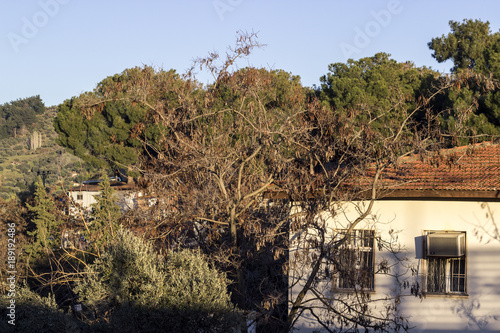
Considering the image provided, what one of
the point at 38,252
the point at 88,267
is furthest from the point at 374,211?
the point at 38,252

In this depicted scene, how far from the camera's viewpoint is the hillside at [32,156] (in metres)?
40.4

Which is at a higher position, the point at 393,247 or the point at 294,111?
the point at 294,111

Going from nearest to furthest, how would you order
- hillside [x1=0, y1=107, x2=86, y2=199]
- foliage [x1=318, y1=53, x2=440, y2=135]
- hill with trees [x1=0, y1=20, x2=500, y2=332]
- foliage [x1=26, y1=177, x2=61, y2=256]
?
hill with trees [x1=0, y1=20, x2=500, y2=332]
foliage [x1=26, y1=177, x2=61, y2=256]
foliage [x1=318, y1=53, x2=440, y2=135]
hillside [x1=0, y1=107, x2=86, y2=199]

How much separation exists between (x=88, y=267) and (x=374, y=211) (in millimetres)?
5228

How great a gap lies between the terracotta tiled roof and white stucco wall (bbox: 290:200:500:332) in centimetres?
44

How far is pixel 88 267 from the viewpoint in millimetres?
8789

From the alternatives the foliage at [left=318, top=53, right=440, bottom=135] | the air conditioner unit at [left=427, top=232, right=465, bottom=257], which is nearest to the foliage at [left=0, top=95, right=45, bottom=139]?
the foliage at [left=318, top=53, right=440, bottom=135]

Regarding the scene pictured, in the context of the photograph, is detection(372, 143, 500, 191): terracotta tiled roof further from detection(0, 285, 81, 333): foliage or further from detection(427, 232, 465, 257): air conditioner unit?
detection(0, 285, 81, 333): foliage

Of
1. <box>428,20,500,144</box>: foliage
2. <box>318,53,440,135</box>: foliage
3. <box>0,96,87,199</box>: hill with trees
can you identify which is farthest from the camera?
<box>0,96,87,199</box>: hill with trees

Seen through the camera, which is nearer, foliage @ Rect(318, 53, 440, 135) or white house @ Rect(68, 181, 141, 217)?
white house @ Rect(68, 181, 141, 217)

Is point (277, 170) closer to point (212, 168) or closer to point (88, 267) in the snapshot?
point (212, 168)

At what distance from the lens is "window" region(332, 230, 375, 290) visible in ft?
31.7

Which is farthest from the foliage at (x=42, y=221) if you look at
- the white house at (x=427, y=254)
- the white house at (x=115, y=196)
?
the white house at (x=427, y=254)

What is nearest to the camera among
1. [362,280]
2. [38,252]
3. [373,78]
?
[362,280]
